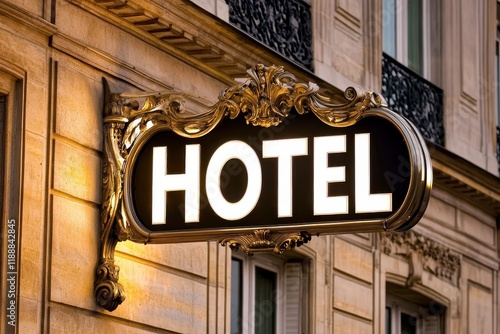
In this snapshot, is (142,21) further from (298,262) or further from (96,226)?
(298,262)

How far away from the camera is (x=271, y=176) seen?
39.0ft

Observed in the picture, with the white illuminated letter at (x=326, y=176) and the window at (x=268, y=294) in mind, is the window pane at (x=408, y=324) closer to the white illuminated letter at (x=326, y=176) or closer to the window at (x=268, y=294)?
the window at (x=268, y=294)

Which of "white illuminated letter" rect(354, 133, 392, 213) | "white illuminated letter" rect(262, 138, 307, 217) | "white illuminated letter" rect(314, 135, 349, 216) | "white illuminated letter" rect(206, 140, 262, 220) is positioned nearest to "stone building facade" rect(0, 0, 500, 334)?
"white illuminated letter" rect(206, 140, 262, 220)

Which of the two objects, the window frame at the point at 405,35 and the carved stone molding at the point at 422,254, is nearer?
the carved stone molding at the point at 422,254

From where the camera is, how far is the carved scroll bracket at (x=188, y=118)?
1178 cm

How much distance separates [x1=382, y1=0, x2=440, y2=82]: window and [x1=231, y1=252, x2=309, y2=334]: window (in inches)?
157

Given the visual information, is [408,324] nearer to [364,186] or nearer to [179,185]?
[179,185]

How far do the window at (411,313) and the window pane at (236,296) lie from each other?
338 cm

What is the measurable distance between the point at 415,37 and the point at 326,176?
28.8ft

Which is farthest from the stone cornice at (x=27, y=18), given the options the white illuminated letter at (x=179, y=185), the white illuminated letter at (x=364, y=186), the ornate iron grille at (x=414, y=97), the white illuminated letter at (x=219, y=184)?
the ornate iron grille at (x=414, y=97)

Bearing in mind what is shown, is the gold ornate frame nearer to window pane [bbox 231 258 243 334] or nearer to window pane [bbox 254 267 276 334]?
window pane [bbox 231 258 243 334]

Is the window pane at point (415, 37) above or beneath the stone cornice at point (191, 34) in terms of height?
above

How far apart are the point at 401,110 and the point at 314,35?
2.42 metres

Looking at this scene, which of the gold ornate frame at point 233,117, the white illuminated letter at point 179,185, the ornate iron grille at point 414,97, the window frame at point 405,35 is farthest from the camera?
the window frame at point 405,35
